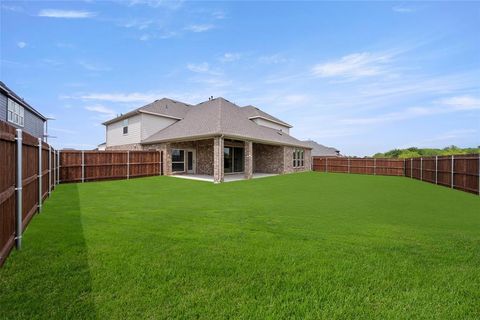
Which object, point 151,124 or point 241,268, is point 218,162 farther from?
point 241,268

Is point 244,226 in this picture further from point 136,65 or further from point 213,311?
point 136,65

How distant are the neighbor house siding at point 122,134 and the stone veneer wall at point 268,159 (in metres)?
11.1

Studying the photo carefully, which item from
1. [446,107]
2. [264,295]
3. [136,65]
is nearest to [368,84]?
[446,107]

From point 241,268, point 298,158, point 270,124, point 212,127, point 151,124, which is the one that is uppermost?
point 270,124

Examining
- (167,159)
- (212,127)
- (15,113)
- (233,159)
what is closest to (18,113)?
(15,113)

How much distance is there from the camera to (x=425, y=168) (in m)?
17.1

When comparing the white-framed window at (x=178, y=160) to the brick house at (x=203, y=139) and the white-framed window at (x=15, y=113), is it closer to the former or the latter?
the brick house at (x=203, y=139)

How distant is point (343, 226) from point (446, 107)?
1841 centimetres

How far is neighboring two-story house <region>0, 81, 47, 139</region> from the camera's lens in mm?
16047

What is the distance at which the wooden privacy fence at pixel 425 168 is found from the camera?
37.3 feet

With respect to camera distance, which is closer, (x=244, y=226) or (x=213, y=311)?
(x=213, y=311)

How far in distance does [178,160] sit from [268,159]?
886 centimetres

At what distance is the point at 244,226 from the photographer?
524 cm

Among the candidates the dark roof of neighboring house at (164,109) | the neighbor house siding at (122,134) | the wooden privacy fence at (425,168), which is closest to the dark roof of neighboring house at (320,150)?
the wooden privacy fence at (425,168)
